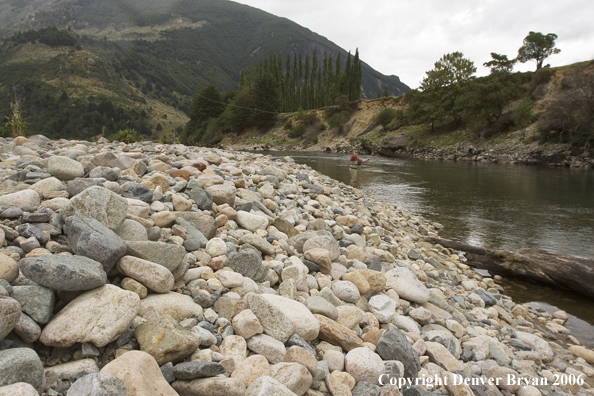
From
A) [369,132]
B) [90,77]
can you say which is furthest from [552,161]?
[90,77]

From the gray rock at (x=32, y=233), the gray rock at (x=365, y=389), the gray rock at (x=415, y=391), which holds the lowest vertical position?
the gray rock at (x=415, y=391)

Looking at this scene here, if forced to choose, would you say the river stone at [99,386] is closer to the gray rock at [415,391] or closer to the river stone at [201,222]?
the gray rock at [415,391]

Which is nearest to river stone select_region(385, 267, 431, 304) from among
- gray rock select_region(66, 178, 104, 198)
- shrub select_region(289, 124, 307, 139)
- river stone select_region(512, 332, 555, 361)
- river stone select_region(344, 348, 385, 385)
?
river stone select_region(512, 332, 555, 361)

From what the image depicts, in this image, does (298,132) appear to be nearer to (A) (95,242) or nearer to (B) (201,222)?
(B) (201,222)

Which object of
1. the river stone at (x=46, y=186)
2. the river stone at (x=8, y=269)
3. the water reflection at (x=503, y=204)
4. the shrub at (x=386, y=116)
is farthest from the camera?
the shrub at (x=386, y=116)

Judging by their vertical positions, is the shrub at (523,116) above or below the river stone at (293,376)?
above

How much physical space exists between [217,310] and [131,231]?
1086 millimetres

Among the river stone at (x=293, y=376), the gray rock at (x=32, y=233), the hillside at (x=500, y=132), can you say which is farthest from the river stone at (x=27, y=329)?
the hillside at (x=500, y=132)

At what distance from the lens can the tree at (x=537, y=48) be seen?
47.1 metres

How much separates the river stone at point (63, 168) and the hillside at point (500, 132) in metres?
30.5

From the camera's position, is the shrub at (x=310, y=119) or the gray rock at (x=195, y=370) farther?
the shrub at (x=310, y=119)

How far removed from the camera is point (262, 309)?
2.64 meters

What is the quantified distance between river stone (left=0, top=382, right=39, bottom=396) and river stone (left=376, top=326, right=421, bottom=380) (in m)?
2.16

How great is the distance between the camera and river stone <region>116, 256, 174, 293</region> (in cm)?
256
